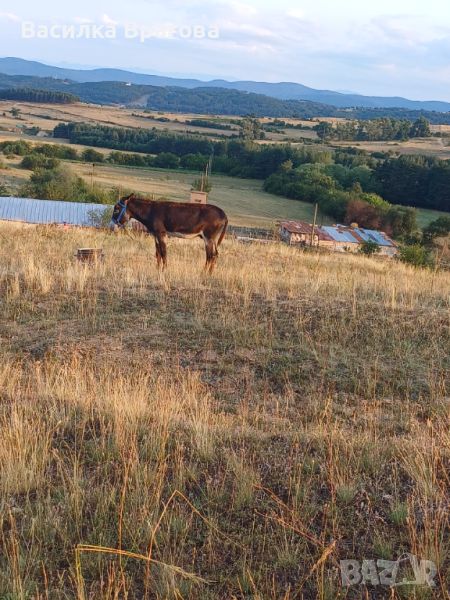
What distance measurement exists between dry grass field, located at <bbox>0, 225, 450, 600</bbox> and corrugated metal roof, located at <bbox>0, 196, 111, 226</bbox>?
1119 inches

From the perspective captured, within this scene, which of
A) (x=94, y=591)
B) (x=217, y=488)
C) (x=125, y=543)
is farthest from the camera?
(x=217, y=488)

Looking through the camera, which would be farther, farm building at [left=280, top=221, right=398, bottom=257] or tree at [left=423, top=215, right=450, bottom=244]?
tree at [left=423, top=215, right=450, bottom=244]

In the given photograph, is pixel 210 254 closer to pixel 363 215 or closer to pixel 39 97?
pixel 363 215

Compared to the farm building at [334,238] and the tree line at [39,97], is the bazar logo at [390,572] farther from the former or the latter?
the tree line at [39,97]

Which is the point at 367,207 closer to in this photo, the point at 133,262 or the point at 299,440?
the point at 133,262

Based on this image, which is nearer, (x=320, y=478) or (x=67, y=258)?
(x=320, y=478)

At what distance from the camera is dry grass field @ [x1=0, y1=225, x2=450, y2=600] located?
3.19 m

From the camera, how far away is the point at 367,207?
65.1m

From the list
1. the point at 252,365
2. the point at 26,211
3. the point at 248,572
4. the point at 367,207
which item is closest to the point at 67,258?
the point at 252,365

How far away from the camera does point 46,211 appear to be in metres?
37.3

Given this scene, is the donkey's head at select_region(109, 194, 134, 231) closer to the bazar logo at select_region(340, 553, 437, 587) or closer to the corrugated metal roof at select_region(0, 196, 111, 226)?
the bazar logo at select_region(340, 553, 437, 587)

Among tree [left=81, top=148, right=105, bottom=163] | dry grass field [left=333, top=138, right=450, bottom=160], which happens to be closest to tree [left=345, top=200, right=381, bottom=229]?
tree [left=81, top=148, right=105, bottom=163]

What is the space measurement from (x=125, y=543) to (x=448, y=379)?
473 cm

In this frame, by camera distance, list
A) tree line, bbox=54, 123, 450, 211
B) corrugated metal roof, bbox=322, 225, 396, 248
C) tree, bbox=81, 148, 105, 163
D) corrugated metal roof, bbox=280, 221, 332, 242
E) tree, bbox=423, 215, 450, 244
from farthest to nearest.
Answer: tree, bbox=81, 148, 105, 163 < tree line, bbox=54, 123, 450, 211 < corrugated metal roof, bbox=322, 225, 396, 248 < tree, bbox=423, 215, 450, 244 < corrugated metal roof, bbox=280, 221, 332, 242
